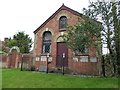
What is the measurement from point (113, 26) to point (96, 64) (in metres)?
3.54

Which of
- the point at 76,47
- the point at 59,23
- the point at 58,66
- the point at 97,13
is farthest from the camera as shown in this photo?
the point at 59,23

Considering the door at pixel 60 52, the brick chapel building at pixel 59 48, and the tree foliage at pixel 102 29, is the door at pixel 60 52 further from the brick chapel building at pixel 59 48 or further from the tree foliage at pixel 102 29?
the tree foliage at pixel 102 29

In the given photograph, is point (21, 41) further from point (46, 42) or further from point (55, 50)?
point (55, 50)

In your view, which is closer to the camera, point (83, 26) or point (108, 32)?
point (108, 32)

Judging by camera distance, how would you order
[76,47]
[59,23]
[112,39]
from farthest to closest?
[59,23]
[76,47]
[112,39]

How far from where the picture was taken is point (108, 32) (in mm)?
5398

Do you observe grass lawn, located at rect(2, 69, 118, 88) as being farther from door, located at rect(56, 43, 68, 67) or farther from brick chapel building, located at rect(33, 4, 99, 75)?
door, located at rect(56, 43, 68, 67)

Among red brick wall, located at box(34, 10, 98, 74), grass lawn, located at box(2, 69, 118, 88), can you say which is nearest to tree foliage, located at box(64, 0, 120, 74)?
grass lawn, located at box(2, 69, 118, 88)

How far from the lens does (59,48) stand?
1001 cm

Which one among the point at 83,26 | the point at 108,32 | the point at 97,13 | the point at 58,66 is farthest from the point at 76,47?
the point at 58,66

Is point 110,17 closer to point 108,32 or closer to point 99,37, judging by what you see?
point 108,32

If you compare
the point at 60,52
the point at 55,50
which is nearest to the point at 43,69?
the point at 55,50

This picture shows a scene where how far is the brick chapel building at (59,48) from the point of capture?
8164mm

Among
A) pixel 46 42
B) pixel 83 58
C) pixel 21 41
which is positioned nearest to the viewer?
pixel 83 58
